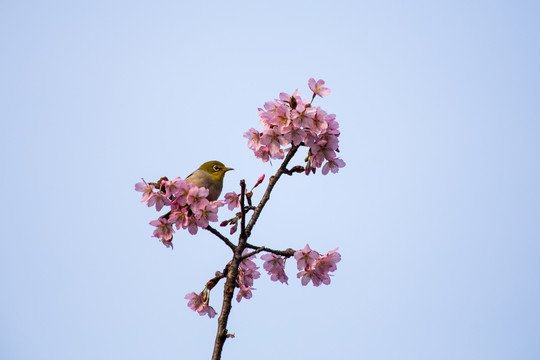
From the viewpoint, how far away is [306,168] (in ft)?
17.7

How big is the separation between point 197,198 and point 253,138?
3.46 ft

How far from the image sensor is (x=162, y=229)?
514 cm

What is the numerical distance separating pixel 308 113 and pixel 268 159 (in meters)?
0.79

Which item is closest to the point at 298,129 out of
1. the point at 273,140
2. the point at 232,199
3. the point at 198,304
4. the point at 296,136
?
the point at 296,136

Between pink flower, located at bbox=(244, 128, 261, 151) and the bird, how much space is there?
110cm

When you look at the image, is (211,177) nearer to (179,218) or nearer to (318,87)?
(179,218)

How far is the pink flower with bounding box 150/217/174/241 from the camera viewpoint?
5098 mm

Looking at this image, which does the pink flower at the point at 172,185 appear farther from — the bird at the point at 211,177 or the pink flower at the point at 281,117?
the bird at the point at 211,177

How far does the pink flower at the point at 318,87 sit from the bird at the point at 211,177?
1758mm

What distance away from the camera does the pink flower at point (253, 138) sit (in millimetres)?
5512

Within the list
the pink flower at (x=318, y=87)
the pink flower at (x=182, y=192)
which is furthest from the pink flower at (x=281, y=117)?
the pink flower at (x=182, y=192)

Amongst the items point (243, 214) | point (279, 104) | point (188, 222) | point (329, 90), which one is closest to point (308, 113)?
point (279, 104)

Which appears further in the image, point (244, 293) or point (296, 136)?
point (244, 293)

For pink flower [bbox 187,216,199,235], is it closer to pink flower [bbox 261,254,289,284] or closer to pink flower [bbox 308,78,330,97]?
pink flower [bbox 261,254,289,284]
